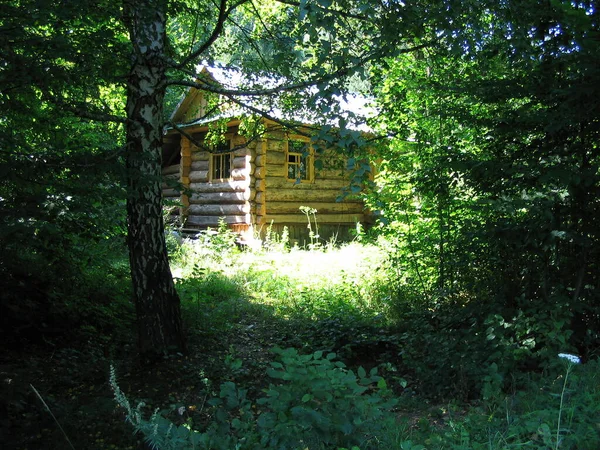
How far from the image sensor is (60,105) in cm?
488

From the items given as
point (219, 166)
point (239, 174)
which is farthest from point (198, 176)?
point (239, 174)

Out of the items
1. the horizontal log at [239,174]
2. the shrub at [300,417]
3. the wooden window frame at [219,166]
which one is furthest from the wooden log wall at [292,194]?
the shrub at [300,417]

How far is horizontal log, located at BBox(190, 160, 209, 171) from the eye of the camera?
16.9 metres

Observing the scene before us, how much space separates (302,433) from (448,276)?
4.72 m

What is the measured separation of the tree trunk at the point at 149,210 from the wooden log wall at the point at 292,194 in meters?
8.79

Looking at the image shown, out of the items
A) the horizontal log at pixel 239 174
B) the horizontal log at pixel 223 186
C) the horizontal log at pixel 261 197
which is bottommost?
the horizontal log at pixel 261 197

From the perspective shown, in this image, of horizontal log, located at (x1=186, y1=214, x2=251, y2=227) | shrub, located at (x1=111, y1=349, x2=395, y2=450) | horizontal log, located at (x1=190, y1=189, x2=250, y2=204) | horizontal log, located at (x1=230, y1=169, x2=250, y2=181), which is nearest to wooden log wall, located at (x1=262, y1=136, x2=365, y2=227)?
horizontal log, located at (x1=230, y1=169, x2=250, y2=181)

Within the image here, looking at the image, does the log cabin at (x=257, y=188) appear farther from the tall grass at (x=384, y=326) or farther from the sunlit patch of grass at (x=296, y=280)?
the sunlit patch of grass at (x=296, y=280)

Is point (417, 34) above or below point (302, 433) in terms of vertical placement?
above

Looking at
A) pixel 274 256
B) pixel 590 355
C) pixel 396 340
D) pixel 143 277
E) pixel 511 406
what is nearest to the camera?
pixel 511 406

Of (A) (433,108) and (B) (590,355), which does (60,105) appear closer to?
(A) (433,108)

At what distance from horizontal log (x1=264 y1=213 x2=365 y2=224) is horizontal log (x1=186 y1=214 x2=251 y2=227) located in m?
0.71

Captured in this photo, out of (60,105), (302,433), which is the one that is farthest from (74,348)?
(302,433)

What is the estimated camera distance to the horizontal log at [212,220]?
15192mm
